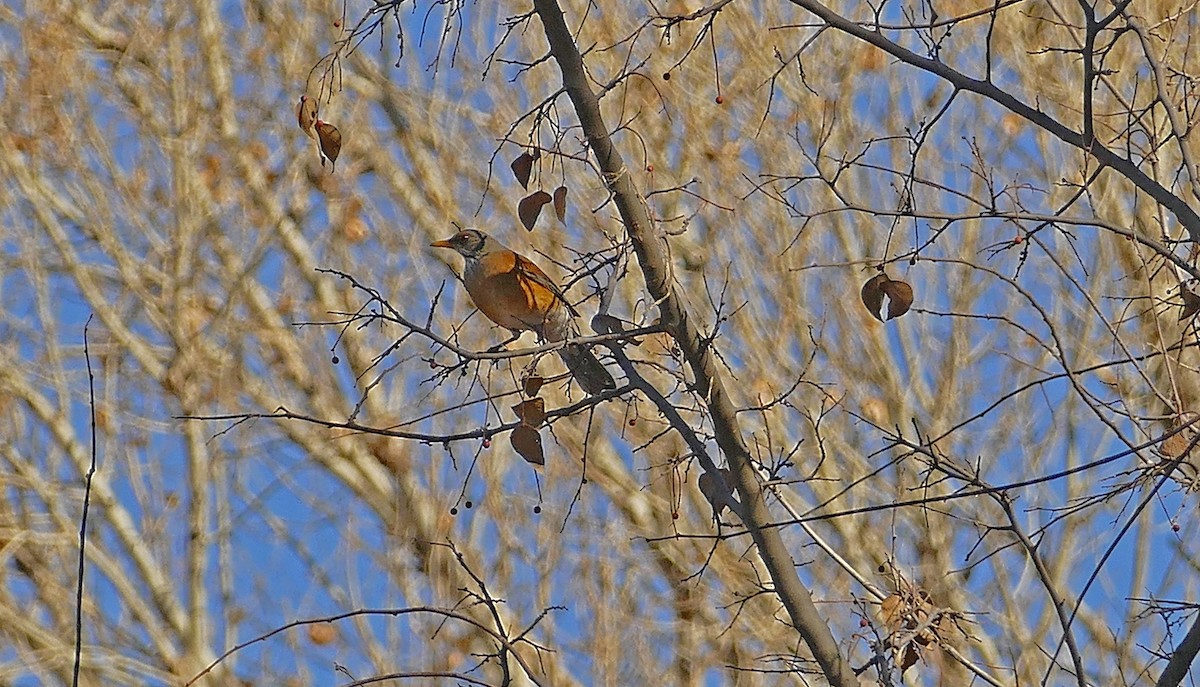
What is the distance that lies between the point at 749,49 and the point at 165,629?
4518mm

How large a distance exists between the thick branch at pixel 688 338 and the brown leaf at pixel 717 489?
0.08 feet

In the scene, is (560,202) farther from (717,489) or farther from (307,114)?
(717,489)

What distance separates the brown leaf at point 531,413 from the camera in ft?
10.6

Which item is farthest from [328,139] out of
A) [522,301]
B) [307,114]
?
[522,301]

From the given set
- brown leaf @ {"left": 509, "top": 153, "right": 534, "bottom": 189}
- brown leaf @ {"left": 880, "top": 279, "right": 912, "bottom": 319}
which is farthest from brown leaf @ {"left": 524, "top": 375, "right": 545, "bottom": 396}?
brown leaf @ {"left": 880, "top": 279, "right": 912, "bottom": 319}

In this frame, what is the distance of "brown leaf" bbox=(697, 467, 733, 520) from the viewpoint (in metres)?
3.37

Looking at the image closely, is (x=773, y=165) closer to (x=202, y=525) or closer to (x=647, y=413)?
(x=647, y=413)

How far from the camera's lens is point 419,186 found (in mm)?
9438

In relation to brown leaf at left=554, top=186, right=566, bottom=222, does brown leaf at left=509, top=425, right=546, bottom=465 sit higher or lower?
lower

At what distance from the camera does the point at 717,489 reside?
3379 mm

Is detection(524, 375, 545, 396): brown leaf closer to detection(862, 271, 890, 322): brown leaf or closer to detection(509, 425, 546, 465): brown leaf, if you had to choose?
detection(509, 425, 546, 465): brown leaf

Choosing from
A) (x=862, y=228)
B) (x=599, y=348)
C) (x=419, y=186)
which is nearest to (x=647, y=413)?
(x=862, y=228)

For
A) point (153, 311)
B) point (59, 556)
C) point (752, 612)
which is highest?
point (153, 311)

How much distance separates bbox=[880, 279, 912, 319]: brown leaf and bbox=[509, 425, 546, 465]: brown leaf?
2.51ft
